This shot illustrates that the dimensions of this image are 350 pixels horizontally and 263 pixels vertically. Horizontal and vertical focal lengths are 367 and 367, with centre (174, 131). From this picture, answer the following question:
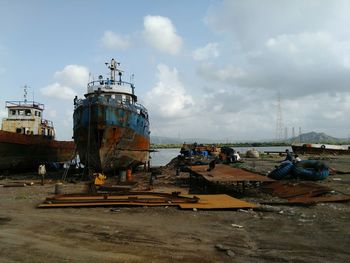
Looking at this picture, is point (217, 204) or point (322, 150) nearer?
point (217, 204)

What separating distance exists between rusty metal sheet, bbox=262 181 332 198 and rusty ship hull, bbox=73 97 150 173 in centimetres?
903

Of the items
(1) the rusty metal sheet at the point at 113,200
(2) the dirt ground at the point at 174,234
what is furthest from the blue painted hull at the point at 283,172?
(1) the rusty metal sheet at the point at 113,200

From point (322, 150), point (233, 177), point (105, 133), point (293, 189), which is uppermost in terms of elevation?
point (105, 133)

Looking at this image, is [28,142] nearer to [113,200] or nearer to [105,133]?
[105,133]

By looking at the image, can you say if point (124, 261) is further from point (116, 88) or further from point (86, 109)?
point (116, 88)

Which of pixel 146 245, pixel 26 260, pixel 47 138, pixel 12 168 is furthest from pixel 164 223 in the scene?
pixel 47 138

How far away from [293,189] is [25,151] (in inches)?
749

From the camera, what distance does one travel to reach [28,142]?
2544 centimetres

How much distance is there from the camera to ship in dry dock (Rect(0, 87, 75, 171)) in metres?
23.6

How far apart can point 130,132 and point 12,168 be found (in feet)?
30.2

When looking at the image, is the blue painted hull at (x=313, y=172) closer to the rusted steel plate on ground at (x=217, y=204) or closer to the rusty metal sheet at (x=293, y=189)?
the rusty metal sheet at (x=293, y=189)

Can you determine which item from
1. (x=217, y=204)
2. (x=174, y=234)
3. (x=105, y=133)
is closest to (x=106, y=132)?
(x=105, y=133)

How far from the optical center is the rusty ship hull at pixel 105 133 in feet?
64.4

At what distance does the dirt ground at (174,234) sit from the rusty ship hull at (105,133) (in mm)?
9019
